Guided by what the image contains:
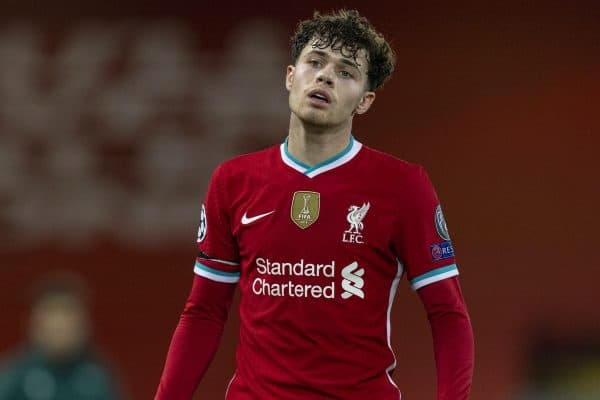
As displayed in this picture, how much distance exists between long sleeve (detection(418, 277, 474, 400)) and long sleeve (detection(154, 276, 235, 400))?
17.3 inches

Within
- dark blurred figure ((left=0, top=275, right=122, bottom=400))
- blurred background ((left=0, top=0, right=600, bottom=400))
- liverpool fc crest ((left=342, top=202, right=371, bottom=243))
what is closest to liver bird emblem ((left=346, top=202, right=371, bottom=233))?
liverpool fc crest ((left=342, top=202, right=371, bottom=243))

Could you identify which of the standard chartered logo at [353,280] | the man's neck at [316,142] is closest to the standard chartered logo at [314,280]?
the standard chartered logo at [353,280]

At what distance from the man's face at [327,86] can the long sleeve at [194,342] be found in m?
0.41

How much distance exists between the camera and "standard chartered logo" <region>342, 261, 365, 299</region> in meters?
2.31

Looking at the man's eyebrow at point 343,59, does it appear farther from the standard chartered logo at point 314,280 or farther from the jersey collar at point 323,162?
the standard chartered logo at point 314,280

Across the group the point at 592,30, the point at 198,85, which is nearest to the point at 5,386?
the point at 198,85

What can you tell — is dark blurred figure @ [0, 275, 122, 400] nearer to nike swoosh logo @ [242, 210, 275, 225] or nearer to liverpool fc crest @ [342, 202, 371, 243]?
nike swoosh logo @ [242, 210, 275, 225]

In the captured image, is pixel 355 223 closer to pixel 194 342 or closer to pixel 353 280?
pixel 353 280

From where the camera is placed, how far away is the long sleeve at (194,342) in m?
2.47

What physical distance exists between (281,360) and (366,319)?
0.19 meters

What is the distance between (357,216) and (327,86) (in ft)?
0.89

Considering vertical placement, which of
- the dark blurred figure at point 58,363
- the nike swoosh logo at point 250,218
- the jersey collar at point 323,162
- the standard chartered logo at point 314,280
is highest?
the jersey collar at point 323,162

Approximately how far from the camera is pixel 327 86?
2391 mm

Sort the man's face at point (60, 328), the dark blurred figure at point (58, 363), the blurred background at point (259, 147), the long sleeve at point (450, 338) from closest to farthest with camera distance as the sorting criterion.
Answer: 1. the long sleeve at point (450, 338)
2. the dark blurred figure at point (58, 363)
3. the man's face at point (60, 328)
4. the blurred background at point (259, 147)
